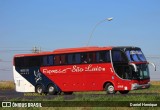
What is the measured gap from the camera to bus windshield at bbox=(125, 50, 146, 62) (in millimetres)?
29033

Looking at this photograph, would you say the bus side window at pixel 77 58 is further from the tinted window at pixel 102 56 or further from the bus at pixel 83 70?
the tinted window at pixel 102 56

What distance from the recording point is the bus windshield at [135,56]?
29033 millimetres

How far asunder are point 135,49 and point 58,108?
15.8 meters

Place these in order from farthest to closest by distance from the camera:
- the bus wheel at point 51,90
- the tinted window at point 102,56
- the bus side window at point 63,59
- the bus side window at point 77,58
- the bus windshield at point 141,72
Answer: the bus wheel at point 51,90, the bus side window at point 63,59, the bus side window at point 77,58, the tinted window at point 102,56, the bus windshield at point 141,72

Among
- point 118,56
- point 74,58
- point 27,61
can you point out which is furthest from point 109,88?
point 27,61

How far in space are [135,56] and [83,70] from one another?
14.2 feet

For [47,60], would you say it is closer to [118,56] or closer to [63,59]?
[63,59]

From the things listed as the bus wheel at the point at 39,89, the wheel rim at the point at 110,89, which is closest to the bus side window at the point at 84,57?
the wheel rim at the point at 110,89

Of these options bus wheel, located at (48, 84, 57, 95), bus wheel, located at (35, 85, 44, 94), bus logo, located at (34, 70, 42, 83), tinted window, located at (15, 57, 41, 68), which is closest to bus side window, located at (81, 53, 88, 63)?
bus wheel, located at (48, 84, 57, 95)

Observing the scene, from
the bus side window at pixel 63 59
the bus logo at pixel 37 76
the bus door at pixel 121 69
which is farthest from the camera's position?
the bus logo at pixel 37 76

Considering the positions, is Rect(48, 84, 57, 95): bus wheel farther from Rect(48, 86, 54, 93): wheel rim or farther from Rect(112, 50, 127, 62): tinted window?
Rect(112, 50, 127, 62): tinted window

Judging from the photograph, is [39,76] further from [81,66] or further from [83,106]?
[83,106]

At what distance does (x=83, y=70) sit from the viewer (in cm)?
3112

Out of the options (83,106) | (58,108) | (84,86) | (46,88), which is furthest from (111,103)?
(46,88)
